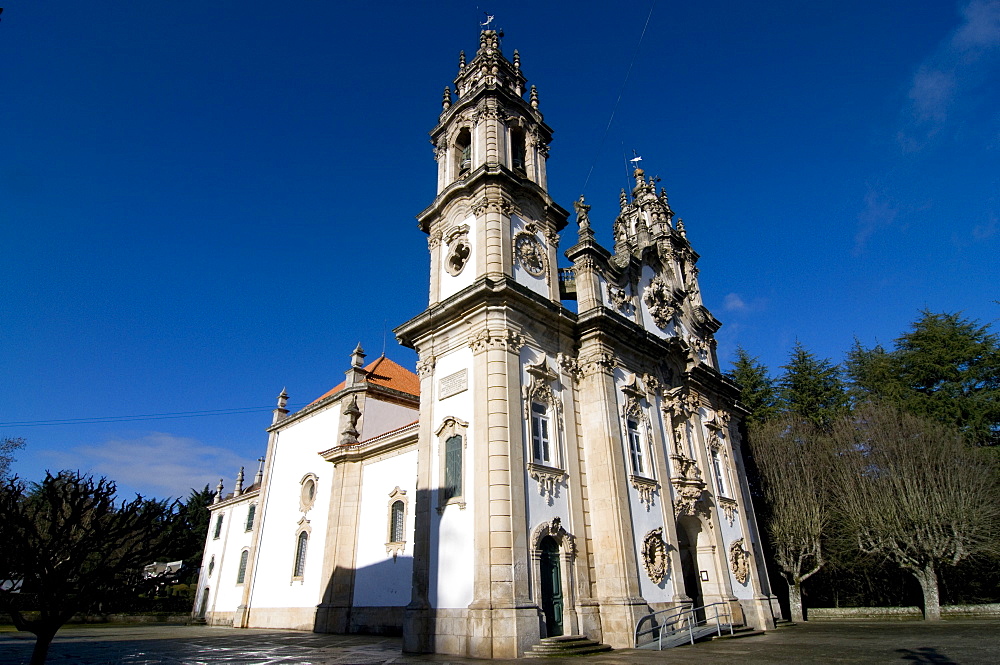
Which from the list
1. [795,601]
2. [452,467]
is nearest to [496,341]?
[452,467]

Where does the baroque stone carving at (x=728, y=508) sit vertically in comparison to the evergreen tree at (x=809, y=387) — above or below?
below

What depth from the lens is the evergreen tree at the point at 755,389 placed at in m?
35.4

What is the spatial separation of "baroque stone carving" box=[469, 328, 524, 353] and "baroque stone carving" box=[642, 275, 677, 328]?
9.07 meters

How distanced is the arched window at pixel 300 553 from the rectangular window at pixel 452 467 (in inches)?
475

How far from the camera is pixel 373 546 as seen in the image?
2069 cm

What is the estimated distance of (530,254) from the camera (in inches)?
761

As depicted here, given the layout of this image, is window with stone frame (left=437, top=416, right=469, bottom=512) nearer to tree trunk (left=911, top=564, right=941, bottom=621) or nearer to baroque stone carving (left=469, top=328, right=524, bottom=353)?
baroque stone carving (left=469, top=328, right=524, bottom=353)

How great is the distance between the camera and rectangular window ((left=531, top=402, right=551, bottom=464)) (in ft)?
52.3

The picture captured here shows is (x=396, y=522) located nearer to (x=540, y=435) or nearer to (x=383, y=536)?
(x=383, y=536)

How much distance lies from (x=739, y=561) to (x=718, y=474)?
11.1 ft

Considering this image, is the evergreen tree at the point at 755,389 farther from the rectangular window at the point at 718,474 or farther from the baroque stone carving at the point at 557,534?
the baroque stone carving at the point at 557,534

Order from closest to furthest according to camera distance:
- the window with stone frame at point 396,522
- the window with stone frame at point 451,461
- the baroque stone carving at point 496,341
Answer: the window with stone frame at point 451,461
the baroque stone carving at point 496,341
the window with stone frame at point 396,522

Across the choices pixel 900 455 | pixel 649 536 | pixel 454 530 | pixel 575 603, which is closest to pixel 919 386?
pixel 900 455

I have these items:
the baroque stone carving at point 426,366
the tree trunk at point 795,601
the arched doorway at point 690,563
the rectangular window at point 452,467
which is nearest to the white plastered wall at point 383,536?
the baroque stone carving at point 426,366
